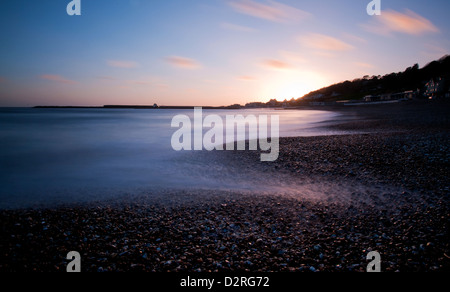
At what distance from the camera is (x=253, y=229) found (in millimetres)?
6020

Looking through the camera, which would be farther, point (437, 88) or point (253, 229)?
point (437, 88)

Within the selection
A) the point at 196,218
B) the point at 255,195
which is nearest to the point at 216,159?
the point at 255,195

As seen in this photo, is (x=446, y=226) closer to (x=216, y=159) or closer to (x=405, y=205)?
(x=405, y=205)

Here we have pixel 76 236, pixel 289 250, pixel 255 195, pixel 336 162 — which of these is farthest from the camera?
pixel 336 162

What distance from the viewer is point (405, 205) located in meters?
7.00

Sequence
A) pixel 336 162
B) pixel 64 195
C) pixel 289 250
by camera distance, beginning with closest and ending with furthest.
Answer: pixel 289 250 → pixel 64 195 → pixel 336 162

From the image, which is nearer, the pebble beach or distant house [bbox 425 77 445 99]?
the pebble beach

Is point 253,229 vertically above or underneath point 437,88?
underneath

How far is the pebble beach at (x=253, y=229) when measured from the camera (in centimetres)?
475

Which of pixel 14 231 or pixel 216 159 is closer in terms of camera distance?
pixel 14 231

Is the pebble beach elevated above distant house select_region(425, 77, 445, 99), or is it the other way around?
distant house select_region(425, 77, 445, 99)

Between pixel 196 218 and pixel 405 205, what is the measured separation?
21.0 ft

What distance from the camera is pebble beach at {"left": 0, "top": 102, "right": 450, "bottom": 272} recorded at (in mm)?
4746
